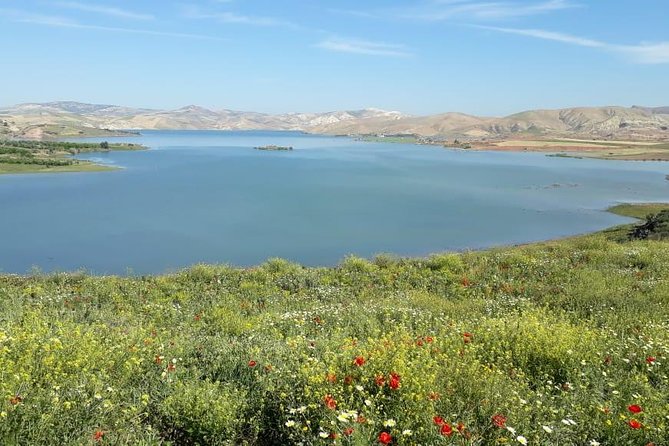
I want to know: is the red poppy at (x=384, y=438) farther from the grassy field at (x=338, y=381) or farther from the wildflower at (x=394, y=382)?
the wildflower at (x=394, y=382)

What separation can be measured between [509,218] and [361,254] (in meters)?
22.8

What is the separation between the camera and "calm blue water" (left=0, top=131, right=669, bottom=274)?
1478 inches

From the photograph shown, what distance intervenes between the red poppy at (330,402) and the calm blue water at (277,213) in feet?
55.9

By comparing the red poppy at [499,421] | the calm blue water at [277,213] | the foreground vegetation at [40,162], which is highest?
the red poppy at [499,421]

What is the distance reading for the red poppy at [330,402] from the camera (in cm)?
456

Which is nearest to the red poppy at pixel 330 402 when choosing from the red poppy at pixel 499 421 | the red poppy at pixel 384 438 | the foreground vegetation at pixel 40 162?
the red poppy at pixel 384 438

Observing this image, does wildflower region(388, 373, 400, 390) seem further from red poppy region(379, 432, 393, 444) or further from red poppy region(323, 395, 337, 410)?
red poppy region(379, 432, 393, 444)

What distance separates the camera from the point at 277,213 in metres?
53.5

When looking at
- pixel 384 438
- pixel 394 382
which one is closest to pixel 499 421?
pixel 394 382

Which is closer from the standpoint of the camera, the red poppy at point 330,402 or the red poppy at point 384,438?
the red poppy at point 384,438

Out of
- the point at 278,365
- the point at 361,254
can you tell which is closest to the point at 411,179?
the point at 361,254

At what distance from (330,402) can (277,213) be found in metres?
49.3

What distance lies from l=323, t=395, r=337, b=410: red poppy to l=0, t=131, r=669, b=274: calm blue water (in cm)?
1704

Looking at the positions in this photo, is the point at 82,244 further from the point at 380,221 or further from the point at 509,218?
the point at 509,218
